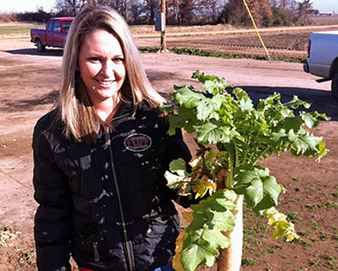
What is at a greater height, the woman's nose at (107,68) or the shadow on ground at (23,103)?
the woman's nose at (107,68)

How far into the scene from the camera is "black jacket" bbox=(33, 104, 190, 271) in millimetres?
1962

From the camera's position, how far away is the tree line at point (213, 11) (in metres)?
47.5

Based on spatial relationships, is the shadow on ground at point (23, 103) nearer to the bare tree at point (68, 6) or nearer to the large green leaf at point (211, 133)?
the large green leaf at point (211, 133)

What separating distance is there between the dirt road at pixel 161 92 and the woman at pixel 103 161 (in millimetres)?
2307

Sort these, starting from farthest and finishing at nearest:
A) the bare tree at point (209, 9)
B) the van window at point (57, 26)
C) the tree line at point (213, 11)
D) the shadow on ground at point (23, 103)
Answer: the bare tree at point (209, 9) < the tree line at point (213, 11) < the van window at point (57, 26) < the shadow on ground at point (23, 103)

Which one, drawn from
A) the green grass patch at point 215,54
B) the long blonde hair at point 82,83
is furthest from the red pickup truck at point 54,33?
the long blonde hair at point 82,83

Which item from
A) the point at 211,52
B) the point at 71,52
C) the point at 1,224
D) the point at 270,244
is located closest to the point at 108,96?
the point at 71,52

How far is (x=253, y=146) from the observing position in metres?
1.65

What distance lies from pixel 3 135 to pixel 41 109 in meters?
2.02

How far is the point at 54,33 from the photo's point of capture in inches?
864

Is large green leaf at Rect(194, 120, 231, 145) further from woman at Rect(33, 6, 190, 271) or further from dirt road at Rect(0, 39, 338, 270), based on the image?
dirt road at Rect(0, 39, 338, 270)

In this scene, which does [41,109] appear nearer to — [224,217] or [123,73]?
[123,73]

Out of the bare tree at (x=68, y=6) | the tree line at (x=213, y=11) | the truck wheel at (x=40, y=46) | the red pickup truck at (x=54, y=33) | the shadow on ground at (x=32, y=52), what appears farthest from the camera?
the bare tree at (x=68, y=6)

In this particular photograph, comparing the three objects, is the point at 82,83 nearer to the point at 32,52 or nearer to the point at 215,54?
the point at 215,54
